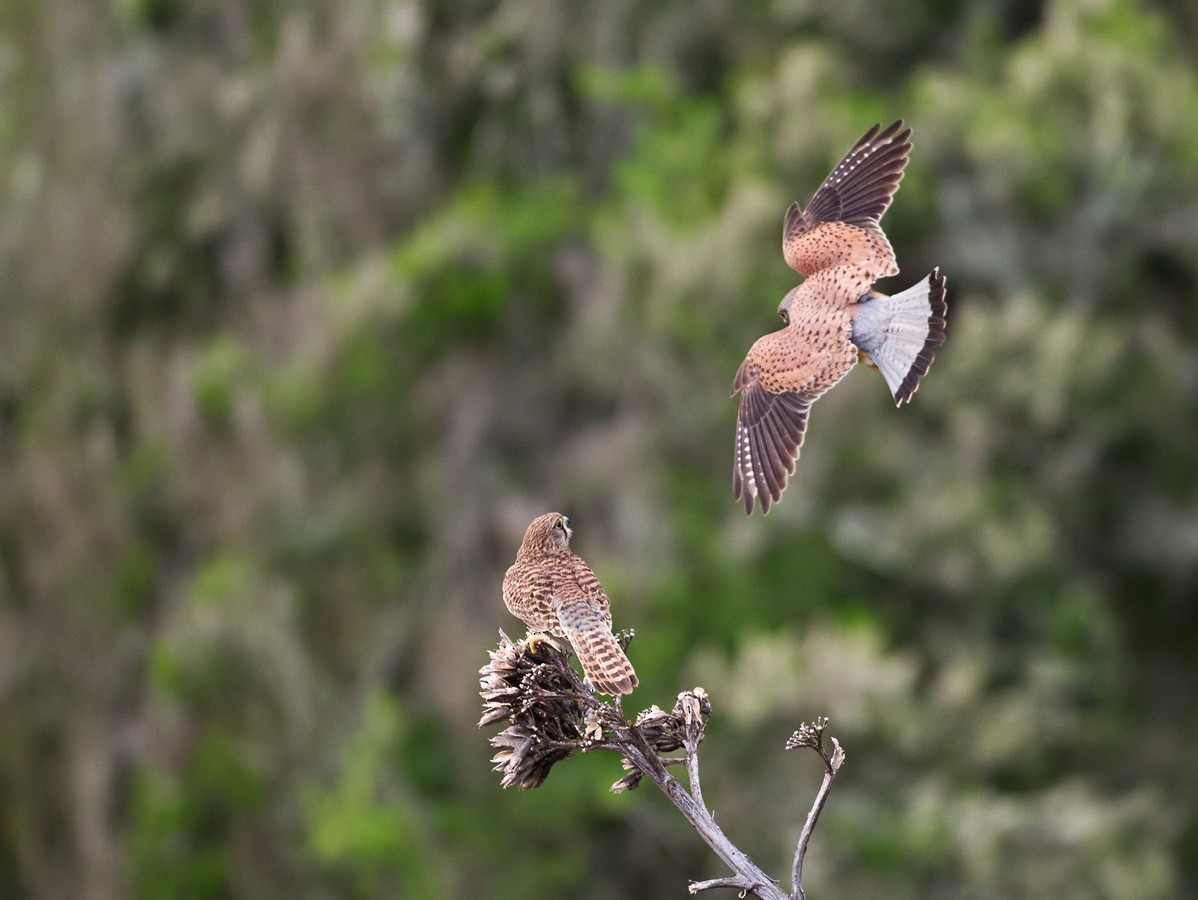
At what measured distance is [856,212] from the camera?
2145 millimetres

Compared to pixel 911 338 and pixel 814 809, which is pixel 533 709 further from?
pixel 911 338

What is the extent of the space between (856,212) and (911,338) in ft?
1.44

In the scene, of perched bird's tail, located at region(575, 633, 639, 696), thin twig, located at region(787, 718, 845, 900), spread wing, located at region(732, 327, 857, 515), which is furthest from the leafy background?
thin twig, located at region(787, 718, 845, 900)

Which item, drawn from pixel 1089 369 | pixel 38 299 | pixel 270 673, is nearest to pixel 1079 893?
pixel 1089 369

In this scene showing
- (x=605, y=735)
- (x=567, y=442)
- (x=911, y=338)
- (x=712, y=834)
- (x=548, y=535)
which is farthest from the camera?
(x=567, y=442)

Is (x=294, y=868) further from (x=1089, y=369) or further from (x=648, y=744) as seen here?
(x=648, y=744)

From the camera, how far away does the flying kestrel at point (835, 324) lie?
5.74ft

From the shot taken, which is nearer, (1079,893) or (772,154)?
(1079,893)

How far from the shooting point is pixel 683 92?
13.9 meters

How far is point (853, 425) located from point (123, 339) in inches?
316

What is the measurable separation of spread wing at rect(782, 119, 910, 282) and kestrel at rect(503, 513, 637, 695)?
46cm

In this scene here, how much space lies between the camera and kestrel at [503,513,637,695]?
181cm

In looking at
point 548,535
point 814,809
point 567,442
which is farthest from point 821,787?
point 567,442

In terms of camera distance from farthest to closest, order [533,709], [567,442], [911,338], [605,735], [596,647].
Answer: [567,442] < [596,647] < [911,338] < [533,709] < [605,735]
